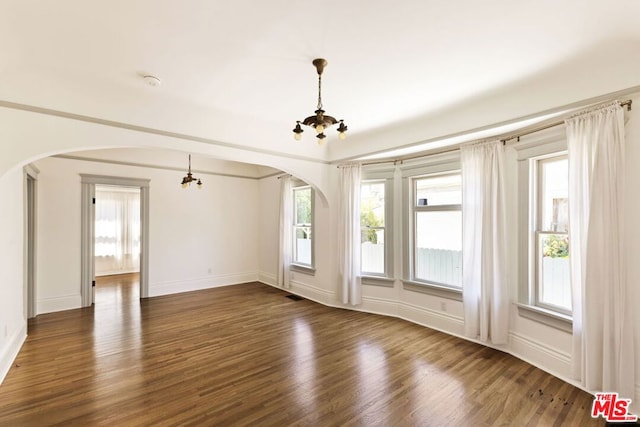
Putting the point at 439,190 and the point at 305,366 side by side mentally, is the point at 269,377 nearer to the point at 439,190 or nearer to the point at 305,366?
the point at 305,366

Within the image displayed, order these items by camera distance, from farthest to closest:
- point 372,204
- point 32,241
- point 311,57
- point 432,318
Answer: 1. point 372,204
2. point 32,241
3. point 432,318
4. point 311,57

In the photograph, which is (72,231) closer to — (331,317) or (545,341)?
(331,317)

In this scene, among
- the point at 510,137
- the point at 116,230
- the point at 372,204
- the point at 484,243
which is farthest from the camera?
the point at 116,230

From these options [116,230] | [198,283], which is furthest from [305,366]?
[116,230]

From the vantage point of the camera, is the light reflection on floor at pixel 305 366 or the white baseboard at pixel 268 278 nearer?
the light reflection on floor at pixel 305 366

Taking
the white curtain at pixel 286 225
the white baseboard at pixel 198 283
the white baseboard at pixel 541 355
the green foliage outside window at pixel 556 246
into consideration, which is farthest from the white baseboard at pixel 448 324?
the white baseboard at pixel 198 283

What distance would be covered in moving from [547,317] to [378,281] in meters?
2.28

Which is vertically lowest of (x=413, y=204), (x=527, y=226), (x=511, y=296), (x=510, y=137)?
(x=511, y=296)

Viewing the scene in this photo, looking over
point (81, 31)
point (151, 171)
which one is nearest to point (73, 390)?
point (81, 31)

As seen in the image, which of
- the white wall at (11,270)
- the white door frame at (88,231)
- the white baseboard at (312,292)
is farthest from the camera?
the white baseboard at (312,292)

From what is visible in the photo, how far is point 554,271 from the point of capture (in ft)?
10.0

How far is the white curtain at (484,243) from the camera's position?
3342mm

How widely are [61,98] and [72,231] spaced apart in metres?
3.13

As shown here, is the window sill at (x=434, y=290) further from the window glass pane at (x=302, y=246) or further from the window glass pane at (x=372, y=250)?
the window glass pane at (x=302, y=246)
